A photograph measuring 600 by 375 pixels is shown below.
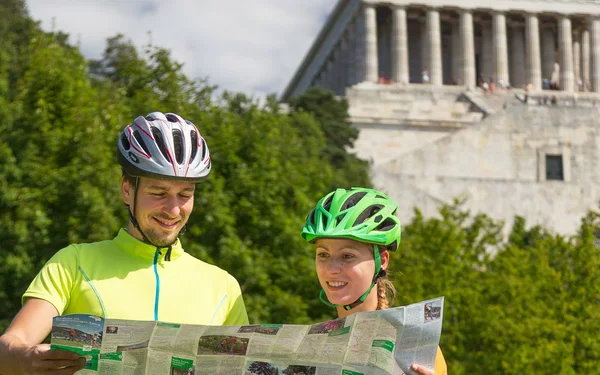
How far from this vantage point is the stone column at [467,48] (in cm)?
6762

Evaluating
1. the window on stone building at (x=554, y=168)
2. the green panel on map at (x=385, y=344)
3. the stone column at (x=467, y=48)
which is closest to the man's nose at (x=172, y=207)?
the green panel on map at (x=385, y=344)

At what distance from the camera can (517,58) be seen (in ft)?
240

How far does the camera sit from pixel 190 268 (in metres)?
4.08

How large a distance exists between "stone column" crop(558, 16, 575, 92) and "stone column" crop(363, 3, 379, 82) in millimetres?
13313

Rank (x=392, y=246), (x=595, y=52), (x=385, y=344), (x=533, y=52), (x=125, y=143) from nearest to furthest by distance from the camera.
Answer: (x=385, y=344), (x=125, y=143), (x=392, y=246), (x=533, y=52), (x=595, y=52)

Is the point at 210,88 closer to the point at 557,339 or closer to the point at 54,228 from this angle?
the point at 54,228

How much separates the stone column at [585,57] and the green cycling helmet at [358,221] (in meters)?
70.4

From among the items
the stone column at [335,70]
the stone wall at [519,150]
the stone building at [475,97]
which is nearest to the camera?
the stone building at [475,97]

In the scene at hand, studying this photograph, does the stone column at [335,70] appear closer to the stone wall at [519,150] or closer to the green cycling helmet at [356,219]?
the stone wall at [519,150]

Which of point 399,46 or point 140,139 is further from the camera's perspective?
point 399,46

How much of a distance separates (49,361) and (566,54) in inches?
2788

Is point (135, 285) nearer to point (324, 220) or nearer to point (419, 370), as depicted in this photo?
point (324, 220)

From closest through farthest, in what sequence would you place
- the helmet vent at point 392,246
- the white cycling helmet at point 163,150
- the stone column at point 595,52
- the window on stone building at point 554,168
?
the white cycling helmet at point 163,150, the helmet vent at point 392,246, the window on stone building at point 554,168, the stone column at point 595,52

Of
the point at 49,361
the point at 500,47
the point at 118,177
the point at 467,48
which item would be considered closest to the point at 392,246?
the point at 49,361
